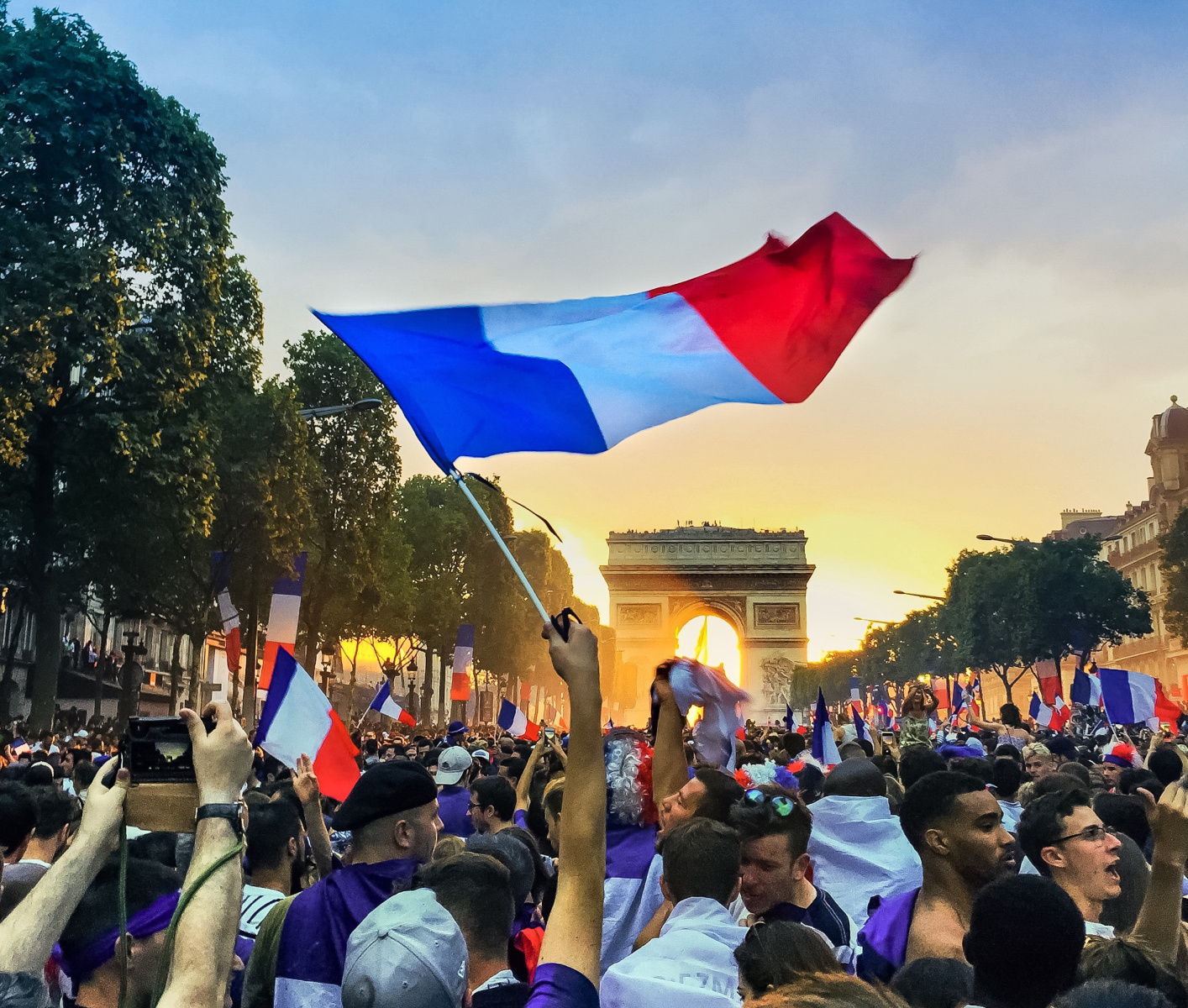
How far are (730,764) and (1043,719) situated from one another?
2299cm

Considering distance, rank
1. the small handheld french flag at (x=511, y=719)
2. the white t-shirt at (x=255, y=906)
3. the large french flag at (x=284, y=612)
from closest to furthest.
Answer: the white t-shirt at (x=255, y=906) → the large french flag at (x=284, y=612) → the small handheld french flag at (x=511, y=719)

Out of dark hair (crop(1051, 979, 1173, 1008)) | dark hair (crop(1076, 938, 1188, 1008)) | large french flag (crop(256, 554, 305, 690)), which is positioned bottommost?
dark hair (crop(1076, 938, 1188, 1008))

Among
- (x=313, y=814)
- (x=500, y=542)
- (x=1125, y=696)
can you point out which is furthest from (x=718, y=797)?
(x=1125, y=696)

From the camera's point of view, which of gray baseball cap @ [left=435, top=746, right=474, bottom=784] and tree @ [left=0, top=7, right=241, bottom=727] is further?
tree @ [left=0, top=7, right=241, bottom=727]

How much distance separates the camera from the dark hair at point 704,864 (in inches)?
137

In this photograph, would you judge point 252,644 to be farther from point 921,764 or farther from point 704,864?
point 704,864

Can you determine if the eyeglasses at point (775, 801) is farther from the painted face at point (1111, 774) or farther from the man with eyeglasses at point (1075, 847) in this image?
the painted face at point (1111, 774)

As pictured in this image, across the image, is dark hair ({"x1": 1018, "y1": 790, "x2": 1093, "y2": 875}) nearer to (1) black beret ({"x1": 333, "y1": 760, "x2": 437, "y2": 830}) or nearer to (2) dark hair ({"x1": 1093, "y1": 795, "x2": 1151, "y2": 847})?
(2) dark hair ({"x1": 1093, "y1": 795, "x2": 1151, "y2": 847})

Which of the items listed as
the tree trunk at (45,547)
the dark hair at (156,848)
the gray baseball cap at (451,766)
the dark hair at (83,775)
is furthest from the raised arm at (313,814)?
the tree trunk at (45,547)

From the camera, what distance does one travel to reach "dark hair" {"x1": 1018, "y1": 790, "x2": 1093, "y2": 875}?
168 inches

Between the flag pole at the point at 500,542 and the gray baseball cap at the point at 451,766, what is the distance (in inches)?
206

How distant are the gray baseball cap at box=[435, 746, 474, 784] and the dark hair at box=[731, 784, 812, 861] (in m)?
5.04

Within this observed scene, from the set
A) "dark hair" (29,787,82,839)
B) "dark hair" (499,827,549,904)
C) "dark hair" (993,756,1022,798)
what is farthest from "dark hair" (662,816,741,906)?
"dark hair" (993,756,1022,798)

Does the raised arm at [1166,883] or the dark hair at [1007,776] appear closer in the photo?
the raised arm at [1166,883]
